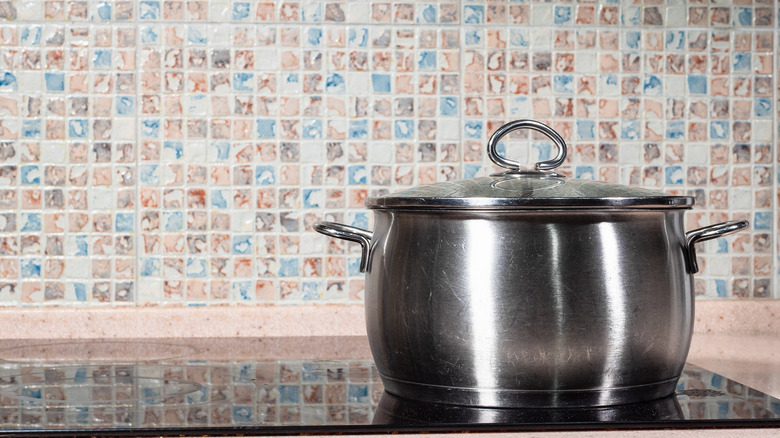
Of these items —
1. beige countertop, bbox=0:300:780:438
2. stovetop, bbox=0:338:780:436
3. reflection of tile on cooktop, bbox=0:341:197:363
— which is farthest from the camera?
beige countertop, bbox=0:300:780:438

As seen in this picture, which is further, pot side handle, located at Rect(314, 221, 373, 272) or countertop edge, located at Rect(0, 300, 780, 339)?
countertop edge, located at Rect(0, 300, 780, 339)

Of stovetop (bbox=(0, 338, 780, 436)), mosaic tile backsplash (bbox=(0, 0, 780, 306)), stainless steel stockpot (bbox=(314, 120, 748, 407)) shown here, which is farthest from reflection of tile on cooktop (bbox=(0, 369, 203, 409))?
mosaic tile backsplash (bbox=(0, 0, 780, 306))

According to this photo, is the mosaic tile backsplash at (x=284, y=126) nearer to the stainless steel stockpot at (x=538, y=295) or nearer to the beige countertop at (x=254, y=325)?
the beige countertop at (x=254, y=325)

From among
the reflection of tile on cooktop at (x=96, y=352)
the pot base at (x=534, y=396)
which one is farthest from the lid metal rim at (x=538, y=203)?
the reflection of tile on cooktop at (x=96, y=352)

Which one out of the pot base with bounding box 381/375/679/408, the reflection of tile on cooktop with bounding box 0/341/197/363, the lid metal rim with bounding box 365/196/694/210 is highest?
the lid metal rim with bounding box 365/196/694/210

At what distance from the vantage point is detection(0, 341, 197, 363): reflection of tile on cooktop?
39.5 inches

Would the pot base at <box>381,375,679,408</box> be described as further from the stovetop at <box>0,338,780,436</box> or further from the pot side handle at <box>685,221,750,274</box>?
the pot side handle at <box>685,221,750,274</box>

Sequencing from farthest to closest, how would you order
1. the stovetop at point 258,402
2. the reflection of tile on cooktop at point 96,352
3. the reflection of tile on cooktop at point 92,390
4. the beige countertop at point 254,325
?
the beige countertop at point 254,325 → the reflection of tile on cooktop at point 96,352 → the reflection of tile on cooktop at point 92,390 → the stovetop at point 258,402

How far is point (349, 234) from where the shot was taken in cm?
77

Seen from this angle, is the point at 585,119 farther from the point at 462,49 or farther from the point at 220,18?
the point at 220,18

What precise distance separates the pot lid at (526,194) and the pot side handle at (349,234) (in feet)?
0.14

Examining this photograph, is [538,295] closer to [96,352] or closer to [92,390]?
[92,390]

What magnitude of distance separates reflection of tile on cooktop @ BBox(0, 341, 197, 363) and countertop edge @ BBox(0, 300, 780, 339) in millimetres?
52

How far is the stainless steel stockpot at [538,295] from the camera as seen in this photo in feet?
2.11
